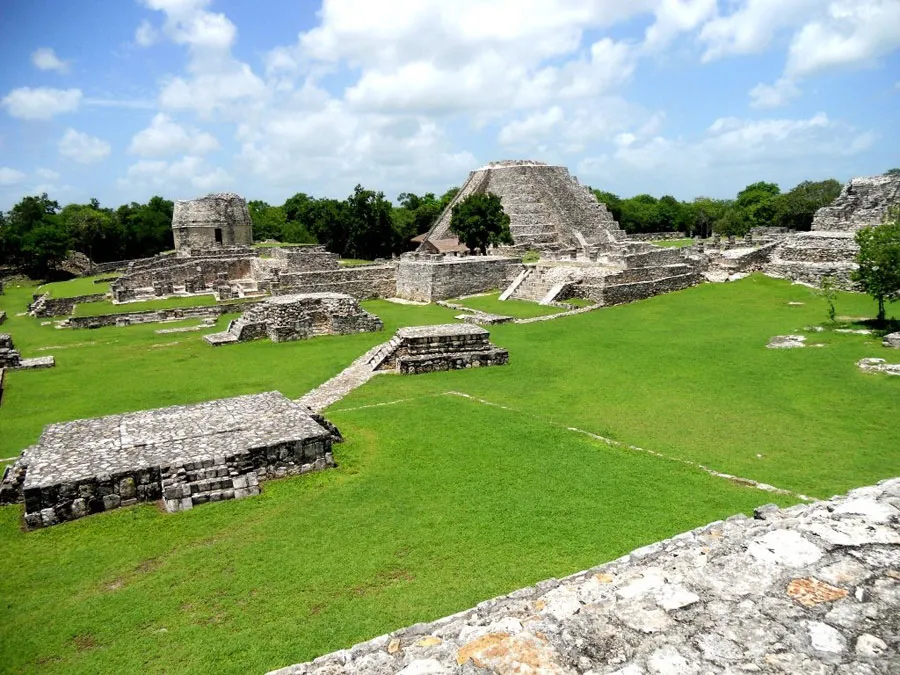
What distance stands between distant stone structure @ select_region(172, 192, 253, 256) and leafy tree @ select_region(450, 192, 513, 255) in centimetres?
1755

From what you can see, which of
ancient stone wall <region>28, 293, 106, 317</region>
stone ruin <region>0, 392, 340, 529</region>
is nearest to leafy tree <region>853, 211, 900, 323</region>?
stone ruin <region>0, 392, 340, 529</region>

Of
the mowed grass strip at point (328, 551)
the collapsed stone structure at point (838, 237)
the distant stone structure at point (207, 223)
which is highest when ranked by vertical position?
the distant stone structure at point (207, 223)

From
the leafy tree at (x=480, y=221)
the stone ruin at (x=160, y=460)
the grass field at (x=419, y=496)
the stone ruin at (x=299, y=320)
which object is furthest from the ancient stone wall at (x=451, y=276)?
the stone ruin at (x=160, y=460)

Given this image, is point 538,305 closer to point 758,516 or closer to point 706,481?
point 706,481

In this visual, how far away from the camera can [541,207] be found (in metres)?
50.0

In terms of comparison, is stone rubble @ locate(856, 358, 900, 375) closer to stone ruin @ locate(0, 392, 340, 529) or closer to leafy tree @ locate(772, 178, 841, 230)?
stone ruin @ locate(0, 392, 340, 529)

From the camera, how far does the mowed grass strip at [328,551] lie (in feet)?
18.9

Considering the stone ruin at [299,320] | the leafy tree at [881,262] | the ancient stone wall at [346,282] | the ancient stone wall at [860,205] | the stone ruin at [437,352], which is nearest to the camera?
the stone ruin at [437,352]

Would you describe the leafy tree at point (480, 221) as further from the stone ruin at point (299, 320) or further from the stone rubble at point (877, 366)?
the stone rubble at point (877, 366)

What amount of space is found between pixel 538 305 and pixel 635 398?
1466cm

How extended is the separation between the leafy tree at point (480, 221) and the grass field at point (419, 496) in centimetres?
2202

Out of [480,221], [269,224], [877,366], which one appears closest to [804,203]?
[480,221]

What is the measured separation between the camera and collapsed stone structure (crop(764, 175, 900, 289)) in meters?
27.0

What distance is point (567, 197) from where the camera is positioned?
52.5 meters
